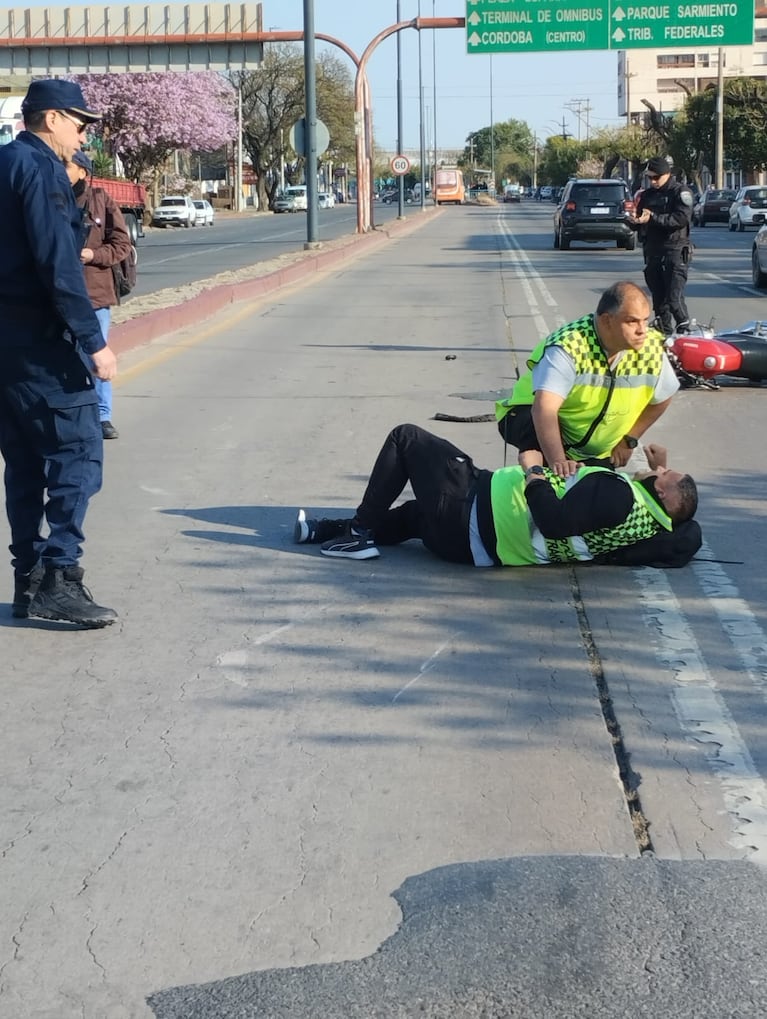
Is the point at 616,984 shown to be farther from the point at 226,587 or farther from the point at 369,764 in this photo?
the point at 226,587

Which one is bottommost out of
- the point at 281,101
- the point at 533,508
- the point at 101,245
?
the point at 533,508

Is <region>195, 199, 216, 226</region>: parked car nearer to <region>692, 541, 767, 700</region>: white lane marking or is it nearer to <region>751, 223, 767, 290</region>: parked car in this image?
<region>751, 223, 767, 290</region>: parked car

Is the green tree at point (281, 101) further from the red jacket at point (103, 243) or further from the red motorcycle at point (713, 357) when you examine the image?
the red jacket at point (103, 243)

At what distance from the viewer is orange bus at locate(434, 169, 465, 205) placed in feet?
371

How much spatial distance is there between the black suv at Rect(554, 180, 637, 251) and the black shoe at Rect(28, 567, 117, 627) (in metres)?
31.4

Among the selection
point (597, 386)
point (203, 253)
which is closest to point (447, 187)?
point (203, 253)

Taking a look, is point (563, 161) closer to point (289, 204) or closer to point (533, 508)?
point (289, 204)

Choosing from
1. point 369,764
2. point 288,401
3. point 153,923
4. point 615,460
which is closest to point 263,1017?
point 153,923

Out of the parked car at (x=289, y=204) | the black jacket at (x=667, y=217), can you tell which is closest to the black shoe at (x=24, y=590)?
the black jacket at (x=667, y=217)

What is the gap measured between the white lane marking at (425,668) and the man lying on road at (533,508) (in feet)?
2.89

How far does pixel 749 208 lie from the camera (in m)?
48.3

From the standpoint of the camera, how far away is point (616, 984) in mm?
2924

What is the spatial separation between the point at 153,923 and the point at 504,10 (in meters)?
37.3

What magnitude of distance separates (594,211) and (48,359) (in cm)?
3177
